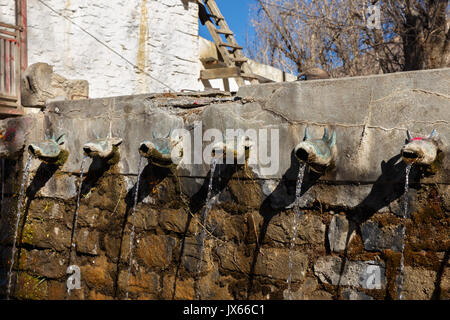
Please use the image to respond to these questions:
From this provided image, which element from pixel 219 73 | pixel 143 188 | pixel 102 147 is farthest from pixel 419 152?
pixel 219 73

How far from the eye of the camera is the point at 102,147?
12.0 feet

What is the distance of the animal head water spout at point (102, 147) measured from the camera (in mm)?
3590

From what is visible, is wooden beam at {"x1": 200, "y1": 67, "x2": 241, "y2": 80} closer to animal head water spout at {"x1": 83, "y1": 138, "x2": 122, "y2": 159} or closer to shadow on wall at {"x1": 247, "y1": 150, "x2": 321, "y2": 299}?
animal head water spout at {"x1": 83, "y1": 138, "x2": 122, "y2": 159}

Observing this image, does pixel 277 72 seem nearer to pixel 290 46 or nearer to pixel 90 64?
pixel 290 46

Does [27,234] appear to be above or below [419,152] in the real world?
below

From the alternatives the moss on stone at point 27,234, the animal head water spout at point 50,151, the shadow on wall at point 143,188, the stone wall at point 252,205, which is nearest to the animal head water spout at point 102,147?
the stone wall at point 252,205

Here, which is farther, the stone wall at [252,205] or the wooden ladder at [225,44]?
the wooden ladder at [225,44]

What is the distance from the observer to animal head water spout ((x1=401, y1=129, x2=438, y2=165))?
94.3 inches

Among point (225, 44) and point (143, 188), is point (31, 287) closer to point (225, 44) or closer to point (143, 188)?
point (143, 188)

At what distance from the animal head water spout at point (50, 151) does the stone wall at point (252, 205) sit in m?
0.08

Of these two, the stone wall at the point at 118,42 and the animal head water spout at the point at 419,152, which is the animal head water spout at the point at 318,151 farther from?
the stone wall at the point at 118,42

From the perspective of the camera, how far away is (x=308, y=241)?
9.70 feet

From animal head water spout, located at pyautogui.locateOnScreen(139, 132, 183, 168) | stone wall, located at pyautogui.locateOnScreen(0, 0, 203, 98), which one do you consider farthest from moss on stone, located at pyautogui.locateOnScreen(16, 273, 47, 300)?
stone wall, located at pyautogui.locateOnScreen(0, 0, 203, 98)

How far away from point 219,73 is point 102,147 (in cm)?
432
